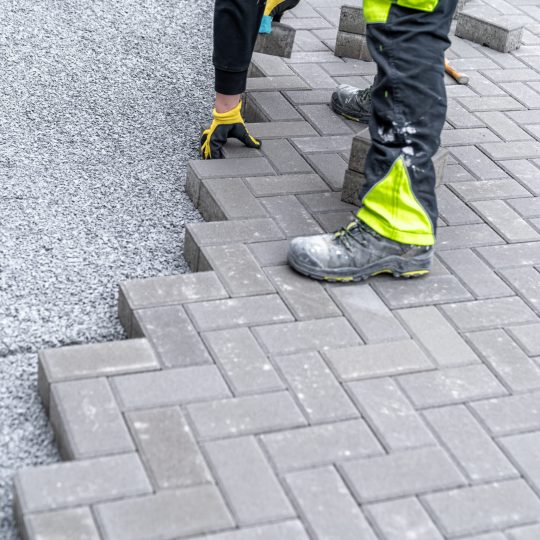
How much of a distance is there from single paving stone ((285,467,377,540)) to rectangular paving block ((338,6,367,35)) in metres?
2.87

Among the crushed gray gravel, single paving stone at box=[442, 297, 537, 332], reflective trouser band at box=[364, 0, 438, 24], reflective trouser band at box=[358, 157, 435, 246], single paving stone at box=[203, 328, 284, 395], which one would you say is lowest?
the crushed gray gravel

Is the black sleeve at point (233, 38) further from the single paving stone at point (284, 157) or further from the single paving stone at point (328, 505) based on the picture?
the single paving stone at point (328, 505)

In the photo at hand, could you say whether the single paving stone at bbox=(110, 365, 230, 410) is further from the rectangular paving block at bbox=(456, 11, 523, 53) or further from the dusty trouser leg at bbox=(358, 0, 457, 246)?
the rectangular paving block at bbox=(456, 11, 523, 53)

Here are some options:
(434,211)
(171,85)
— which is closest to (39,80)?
(171,85)

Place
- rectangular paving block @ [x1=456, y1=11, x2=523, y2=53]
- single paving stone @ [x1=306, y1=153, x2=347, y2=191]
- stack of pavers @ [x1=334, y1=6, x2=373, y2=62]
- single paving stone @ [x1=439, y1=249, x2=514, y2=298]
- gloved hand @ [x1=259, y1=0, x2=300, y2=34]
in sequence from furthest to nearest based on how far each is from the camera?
rectangular paving block @ [x1=456, y1=11, x2=523, y2=53] < stack of pavers @ [x1=334, y1=6, x2=373, y2=62] < gloved hand @ [x1=259, y1=0, x2=300, y2=34] < single paving stone @ [x1=306, y1=153, x2=347, y2=191] < single paving stone @ [x1=439, y1=249, x2=514, y2=298]

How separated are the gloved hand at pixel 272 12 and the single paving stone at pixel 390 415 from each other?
2351 millimetres

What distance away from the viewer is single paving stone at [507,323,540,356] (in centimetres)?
276

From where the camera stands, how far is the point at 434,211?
297 cm

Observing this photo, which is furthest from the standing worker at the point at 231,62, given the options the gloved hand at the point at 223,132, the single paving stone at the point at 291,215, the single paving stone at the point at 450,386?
the single paving stone at the point at 450,386

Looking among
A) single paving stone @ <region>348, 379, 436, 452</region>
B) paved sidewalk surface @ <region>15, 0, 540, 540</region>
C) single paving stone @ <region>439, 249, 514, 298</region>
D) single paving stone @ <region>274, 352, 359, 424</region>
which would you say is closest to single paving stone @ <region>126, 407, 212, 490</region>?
paved sidewalk surface @ <region>15, 0, 540, 540</region>

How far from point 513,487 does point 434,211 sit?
99cm

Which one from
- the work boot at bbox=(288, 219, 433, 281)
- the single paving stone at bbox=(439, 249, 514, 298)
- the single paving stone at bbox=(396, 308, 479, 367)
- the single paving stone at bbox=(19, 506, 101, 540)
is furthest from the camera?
the single paving stone at bbox=(439, 249, 514, 298)

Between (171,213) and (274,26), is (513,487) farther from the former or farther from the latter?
(274,26)

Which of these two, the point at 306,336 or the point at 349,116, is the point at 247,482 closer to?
the point at 306,336
